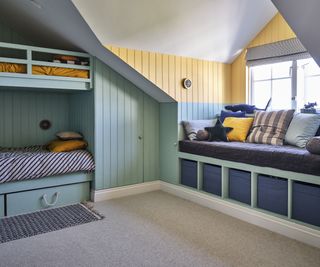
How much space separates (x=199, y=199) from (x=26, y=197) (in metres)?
1.86

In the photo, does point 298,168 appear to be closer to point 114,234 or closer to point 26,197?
point 114,234

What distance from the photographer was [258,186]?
2.77 m

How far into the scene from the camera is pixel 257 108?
380 cm

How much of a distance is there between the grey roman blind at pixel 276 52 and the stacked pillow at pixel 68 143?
7.99ft

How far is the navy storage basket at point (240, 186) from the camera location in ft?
9.41

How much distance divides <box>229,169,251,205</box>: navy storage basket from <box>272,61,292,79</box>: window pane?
152cm

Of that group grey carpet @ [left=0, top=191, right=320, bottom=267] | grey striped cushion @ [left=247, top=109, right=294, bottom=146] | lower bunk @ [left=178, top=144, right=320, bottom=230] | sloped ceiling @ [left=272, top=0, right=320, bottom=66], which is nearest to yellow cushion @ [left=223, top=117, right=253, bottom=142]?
grey striped cushion @ [left=247, top=109, right=294, bottom=146]

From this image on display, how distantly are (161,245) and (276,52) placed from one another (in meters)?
2.70

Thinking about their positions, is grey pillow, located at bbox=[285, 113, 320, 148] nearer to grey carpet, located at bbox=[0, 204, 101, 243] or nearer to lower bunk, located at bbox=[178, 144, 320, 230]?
lower bunk, located at bbox=[178, 144, 320, 230]

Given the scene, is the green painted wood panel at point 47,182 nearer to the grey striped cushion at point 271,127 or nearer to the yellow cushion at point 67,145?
the yellow cushion at point 67,145

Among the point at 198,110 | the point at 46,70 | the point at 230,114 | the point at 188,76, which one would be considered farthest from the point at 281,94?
the point at 46,70

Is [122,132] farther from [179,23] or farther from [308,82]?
[308,82]

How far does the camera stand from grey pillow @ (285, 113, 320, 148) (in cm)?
285

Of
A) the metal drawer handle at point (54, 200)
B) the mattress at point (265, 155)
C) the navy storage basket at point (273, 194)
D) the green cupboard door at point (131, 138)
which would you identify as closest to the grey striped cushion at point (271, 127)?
the mattress at point (265, 155)
